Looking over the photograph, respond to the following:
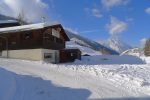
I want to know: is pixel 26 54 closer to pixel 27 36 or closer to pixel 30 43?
pixel 30 43

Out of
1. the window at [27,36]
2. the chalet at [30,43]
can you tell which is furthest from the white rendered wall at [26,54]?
the window at [27,36]

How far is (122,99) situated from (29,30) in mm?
23761

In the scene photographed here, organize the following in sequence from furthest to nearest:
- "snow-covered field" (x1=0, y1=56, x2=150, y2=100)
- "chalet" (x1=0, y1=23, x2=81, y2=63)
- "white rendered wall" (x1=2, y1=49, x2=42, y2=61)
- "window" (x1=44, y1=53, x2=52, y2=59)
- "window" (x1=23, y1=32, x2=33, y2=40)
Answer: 1. "window" (x1=44, y1=53, x2=52, y2=59)
2. "window" (x1=23, y1=32, x2=33, y2=40)
3. "chalet" (x1=0, y1=23, x2=81, y2=63)
4. "white rendered wall" (x1=2, y1=49, x2=42, y2=61)
5. "snow-covered field" (x1=0, y1=56, x2=150, y2=100)

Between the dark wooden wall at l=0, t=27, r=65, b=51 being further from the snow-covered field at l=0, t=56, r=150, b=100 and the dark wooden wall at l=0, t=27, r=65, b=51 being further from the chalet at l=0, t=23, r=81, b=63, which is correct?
the snow-covered field at l=0, t=56, r=150, b=100

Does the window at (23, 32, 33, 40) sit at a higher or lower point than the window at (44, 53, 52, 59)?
higher

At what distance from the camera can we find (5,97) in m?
13.0

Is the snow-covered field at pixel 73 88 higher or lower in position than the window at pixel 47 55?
lower

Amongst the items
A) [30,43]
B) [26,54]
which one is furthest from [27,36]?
[26,54]

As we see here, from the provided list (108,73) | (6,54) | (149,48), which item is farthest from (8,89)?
(149,48)

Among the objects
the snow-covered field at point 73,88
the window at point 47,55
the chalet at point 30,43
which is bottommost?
the snow-covered field at point 73,88

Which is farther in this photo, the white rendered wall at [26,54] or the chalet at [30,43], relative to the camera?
the chalet at [30,43]

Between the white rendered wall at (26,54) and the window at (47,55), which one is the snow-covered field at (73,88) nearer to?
the white rendered wall at (26,54)

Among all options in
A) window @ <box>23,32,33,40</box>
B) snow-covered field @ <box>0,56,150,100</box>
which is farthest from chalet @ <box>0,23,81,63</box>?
snow-covered field @ <box>0,56,150,100</box>

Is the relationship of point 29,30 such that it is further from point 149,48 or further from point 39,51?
point 149,48
